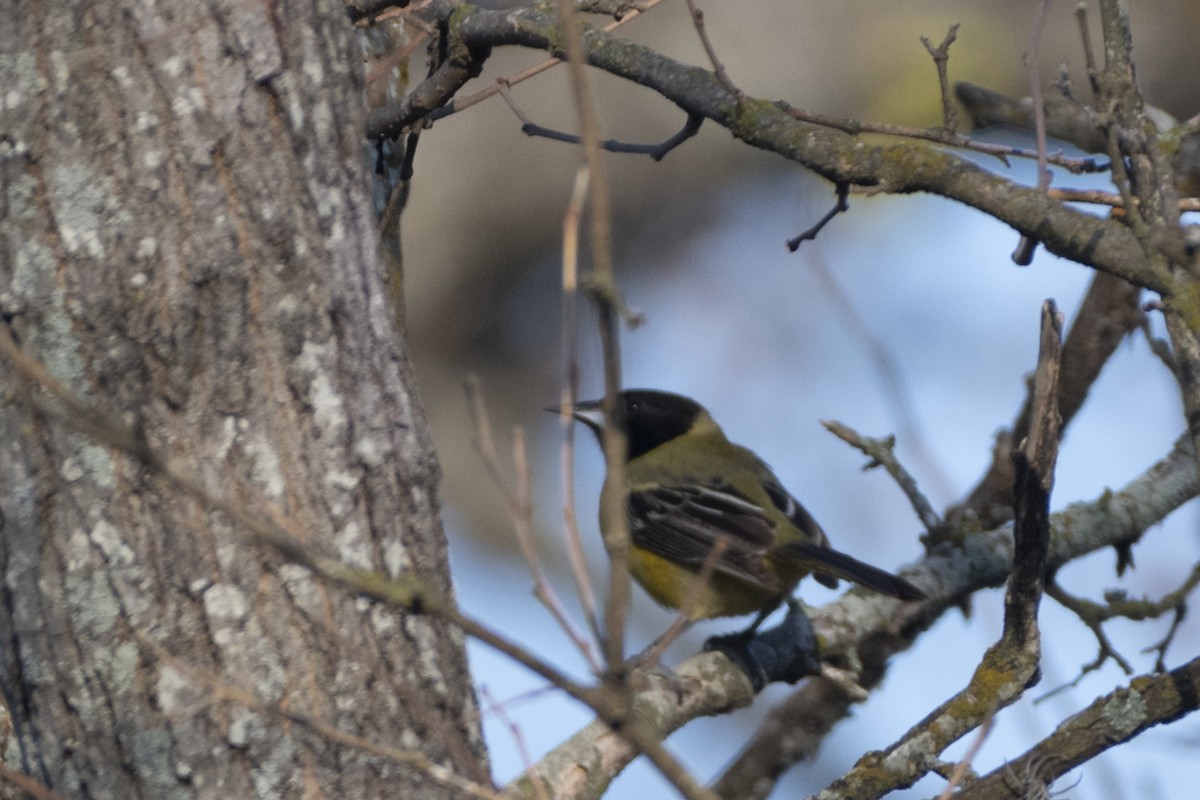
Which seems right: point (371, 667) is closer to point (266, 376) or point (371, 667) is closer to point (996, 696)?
point (266, 376)

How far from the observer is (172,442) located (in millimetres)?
2092

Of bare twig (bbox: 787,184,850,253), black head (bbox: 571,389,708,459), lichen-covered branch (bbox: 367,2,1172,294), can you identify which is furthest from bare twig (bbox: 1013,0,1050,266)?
black head (bbox: 571,389,708,459)

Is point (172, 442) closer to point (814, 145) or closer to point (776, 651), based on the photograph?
point (814, 145)

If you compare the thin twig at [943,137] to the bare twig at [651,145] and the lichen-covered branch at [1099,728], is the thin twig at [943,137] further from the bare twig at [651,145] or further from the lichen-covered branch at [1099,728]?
the lichen-covered branch at [1099,728]

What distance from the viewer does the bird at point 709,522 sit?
4.15m

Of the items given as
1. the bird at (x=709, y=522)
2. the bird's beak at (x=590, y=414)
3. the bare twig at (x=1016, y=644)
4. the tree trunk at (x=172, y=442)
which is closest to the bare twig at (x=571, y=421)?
the tree trunk at (x=172, y=442)

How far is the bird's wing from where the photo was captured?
4172mm

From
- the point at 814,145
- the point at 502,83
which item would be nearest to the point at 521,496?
the point at 814,145

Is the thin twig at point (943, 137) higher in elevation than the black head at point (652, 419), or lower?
lower

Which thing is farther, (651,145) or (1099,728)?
(651,145)

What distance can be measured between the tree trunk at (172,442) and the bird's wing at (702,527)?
212 cm

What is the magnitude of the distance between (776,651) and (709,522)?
96 cm

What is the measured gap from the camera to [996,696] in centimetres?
275

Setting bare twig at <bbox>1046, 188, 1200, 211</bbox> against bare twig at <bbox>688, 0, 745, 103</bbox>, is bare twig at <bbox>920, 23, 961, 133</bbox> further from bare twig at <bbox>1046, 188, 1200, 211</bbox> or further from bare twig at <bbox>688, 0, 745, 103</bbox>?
bare twig at <bbox>688, 0, 745, 103</bbox>
